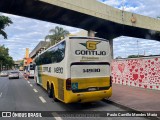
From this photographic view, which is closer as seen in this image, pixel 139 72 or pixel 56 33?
pixel 139 72

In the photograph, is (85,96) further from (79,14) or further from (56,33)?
(56,33)

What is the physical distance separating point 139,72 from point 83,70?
7.80 metres

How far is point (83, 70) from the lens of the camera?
35.2ft

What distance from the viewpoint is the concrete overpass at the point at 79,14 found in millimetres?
25938

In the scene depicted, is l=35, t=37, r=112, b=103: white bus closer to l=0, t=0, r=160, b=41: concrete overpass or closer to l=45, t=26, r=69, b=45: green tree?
l=0, t=0, r=160, b=41: concrete overpass

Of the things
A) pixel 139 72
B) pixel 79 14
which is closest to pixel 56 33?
pixel 79 14

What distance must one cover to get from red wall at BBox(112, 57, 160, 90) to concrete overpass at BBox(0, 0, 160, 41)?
955 cm

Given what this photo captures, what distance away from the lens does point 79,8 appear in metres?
27.6

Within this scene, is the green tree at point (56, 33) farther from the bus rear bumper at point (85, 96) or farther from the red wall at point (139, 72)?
the bus rear bumper at point (85, 96)

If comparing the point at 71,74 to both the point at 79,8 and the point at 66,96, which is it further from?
the point at 79,8

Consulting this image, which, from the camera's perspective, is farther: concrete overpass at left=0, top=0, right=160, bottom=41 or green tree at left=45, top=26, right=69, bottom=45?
green tree at left=45, top=26, right=69, bottom=45

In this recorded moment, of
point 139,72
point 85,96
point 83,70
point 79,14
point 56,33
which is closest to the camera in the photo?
point 85,96

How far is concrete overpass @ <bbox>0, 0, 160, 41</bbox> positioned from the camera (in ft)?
85.1

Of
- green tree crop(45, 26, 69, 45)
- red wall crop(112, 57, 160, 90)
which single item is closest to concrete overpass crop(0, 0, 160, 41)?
red wall crop(112, 57, 160, 90)
